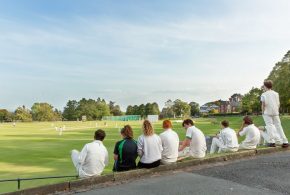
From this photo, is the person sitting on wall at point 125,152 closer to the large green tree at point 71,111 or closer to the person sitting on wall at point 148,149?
the person sitting on wall at point 148,149

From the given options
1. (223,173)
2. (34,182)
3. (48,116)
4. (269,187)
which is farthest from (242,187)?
(48,116)

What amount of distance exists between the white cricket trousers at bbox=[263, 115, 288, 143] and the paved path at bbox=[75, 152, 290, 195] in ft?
7.80

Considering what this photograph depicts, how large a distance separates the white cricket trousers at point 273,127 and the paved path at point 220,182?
2.38 metres

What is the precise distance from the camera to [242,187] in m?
7.03

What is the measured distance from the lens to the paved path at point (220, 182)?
6809mm

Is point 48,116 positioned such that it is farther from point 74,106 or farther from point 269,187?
point 269,187

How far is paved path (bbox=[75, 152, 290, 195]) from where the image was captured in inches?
268

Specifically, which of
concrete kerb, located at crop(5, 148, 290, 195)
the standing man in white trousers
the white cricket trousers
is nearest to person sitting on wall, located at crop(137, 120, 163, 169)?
concrete kerb, located at crop(5, 148, 290, 195)

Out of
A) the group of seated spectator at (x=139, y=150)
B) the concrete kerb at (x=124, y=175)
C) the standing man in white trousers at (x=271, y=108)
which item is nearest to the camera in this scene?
the concrete kerb at (x=124, y=175)

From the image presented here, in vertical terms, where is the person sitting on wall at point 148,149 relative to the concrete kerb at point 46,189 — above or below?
above

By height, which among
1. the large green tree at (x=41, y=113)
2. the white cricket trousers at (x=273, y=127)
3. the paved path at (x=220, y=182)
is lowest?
the paved path at (x=220, y=182)

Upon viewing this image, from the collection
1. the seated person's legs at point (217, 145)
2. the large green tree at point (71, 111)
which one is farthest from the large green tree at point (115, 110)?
the seated person's legs at point (217, 145)

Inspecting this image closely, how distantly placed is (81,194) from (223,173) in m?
3.31

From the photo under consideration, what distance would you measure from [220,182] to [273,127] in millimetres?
4801
